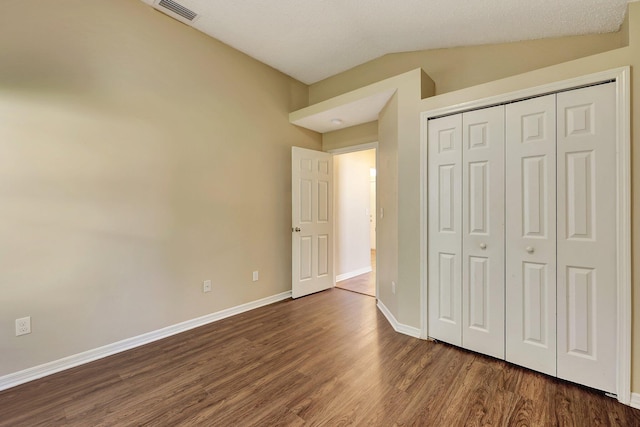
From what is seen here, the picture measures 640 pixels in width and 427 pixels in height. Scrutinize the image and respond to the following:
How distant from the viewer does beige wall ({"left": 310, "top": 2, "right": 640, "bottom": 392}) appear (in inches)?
63.4

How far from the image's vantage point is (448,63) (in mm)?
2707

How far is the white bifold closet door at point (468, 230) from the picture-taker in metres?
2.09

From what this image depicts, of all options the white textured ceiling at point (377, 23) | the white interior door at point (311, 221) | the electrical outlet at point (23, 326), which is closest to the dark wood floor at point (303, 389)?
the electrical outlet at point (23, 326)

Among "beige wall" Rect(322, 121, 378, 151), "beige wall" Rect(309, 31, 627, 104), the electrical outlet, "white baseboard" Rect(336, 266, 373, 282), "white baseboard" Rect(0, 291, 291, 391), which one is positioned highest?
"beige wall" Rect(309, 31, 627, 104)

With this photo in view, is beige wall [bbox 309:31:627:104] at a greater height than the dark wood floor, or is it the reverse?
beige wall [bbox 309:31:627:104]

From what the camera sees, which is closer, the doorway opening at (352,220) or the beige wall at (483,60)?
the beige wall at (483,60)

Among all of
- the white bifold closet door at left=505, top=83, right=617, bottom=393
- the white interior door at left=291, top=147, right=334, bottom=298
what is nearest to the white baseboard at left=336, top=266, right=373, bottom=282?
the white interior door at left=291, top=147, right=334, bottom=298

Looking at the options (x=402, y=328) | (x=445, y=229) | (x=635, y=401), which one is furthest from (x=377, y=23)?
(x=635, y=401)

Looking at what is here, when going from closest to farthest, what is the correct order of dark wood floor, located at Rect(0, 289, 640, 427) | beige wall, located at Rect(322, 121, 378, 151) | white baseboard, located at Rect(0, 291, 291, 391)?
dark wood floor, located at Rect(0, 289, 640, 427) < white baseboard, located at Rect(0, 291, 291, 391) < beige wall, located at Rect(322, 121, 378, 151)

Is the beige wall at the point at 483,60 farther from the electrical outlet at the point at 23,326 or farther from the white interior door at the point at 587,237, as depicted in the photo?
the electrical outlet at the point at 23,326

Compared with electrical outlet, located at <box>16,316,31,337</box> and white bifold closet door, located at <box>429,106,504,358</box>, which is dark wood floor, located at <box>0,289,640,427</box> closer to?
white bifold closet door, located at <box>429,106,504,358</box>

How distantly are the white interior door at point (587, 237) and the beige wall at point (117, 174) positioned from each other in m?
2.88

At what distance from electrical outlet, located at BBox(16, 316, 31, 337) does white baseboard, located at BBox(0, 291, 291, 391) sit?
Result: 271 millimetres

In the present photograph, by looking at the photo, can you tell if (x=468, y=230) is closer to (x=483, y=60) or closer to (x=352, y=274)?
(x=483, y=60)
